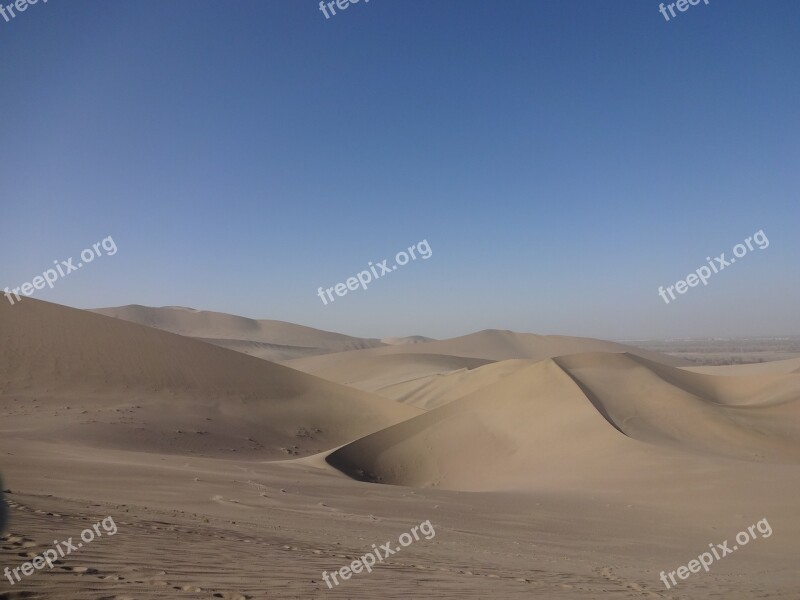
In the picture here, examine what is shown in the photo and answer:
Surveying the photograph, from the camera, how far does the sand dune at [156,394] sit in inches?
739

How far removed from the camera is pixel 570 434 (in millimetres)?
17500

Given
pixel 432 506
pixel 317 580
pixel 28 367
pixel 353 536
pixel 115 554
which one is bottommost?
pixel 432 506

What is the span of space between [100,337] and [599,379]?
73.2 ft

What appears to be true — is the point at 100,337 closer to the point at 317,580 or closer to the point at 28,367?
the point at 28,367

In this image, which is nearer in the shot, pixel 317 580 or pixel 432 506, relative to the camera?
pixel 317 580

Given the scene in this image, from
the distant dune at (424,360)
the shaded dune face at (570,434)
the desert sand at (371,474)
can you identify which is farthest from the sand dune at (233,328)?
the shaded dune face at (570,434)

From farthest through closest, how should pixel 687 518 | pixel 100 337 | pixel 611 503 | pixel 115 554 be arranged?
pixel 100 337, pixel 611 503, pixel 687 518, pixel 115 554

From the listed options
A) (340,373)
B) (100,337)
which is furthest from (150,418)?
(340,373)

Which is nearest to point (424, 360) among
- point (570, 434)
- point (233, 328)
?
point (570, 434)

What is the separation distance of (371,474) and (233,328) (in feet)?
419

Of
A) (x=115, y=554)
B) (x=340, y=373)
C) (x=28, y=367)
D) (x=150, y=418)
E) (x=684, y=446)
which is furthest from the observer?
(x=340, y=373)

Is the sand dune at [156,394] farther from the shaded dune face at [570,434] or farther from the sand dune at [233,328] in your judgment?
the sand dune at [233,328]

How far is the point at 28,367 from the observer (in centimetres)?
2228

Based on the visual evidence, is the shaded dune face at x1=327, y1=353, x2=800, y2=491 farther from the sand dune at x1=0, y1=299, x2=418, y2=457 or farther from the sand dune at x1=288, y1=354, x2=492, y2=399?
the sand dune at x1=288, y1=354, x2=492, y2=399
